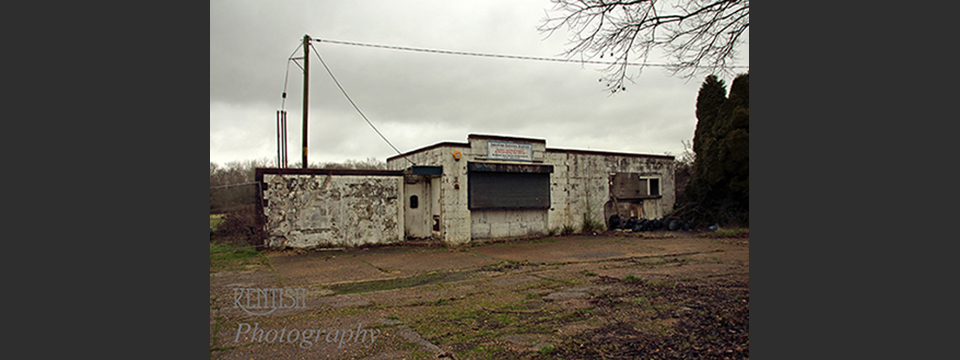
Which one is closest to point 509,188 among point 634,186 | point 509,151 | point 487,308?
point 509,151

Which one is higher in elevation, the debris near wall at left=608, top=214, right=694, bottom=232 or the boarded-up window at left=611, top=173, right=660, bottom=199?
the boarded-up window at left=611, top=173, right=660, bottom=199

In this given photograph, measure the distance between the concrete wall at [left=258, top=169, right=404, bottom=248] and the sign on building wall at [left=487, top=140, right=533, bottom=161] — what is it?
2804 mm

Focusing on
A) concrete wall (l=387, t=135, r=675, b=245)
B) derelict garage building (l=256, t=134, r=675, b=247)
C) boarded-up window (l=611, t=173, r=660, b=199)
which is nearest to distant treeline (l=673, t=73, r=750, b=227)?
concrete wall (l=387, t=135, r=675, b=245)

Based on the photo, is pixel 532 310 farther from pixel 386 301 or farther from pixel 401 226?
pixel 401 226

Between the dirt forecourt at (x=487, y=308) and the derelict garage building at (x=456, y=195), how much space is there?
2371mm

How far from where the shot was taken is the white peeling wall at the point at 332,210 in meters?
12.0

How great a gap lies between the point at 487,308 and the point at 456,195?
8.41 m

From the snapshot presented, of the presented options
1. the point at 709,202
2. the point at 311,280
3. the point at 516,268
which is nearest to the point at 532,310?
the point at 516,268

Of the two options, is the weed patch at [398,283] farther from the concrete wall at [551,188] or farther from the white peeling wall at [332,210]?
the concrete wall at [551,188]

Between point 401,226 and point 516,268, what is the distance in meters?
5.65

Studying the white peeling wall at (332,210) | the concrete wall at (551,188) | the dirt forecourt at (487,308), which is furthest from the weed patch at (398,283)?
the concrete wall at (551,188)

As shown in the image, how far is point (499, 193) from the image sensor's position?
14.5m

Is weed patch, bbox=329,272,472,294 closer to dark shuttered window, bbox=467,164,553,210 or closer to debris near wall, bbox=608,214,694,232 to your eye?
dark shuttered window, bbox=467,164,553,210

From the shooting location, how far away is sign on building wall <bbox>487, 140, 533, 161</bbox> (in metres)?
14.3
